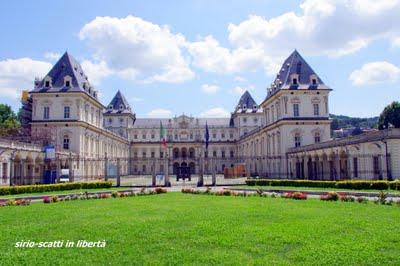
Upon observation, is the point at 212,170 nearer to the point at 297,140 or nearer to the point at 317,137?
the point at 297,140

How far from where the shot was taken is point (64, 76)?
5416cm

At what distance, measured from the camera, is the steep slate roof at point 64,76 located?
53.2 meters

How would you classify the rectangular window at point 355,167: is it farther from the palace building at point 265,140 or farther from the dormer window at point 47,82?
the dormer window at point 47,82

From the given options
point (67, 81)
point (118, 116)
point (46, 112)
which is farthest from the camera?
point (118, 116)

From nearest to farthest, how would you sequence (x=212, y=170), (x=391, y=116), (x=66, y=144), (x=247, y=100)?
(x=212, y=170), (x=66, y=144), (x=391, y=116), (x=247, y=100)

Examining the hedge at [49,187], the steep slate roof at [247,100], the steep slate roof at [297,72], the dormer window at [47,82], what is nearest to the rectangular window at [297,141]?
the steep slate roof at [297,72]

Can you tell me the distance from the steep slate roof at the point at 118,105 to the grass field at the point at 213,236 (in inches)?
3217

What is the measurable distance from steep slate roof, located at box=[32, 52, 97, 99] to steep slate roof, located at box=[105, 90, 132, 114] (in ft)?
123

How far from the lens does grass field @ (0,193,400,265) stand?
25.1 ft

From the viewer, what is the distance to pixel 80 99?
52.9 m

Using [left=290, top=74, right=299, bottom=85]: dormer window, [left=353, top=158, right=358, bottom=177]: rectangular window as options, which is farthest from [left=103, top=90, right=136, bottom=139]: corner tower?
[left=353, top=158, right=358, bottom=177]: rectangular window

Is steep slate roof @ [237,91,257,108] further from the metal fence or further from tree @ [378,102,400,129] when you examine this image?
tree @ [378,102,400,129]

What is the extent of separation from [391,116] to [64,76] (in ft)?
181

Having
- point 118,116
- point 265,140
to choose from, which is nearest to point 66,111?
point 265,140
